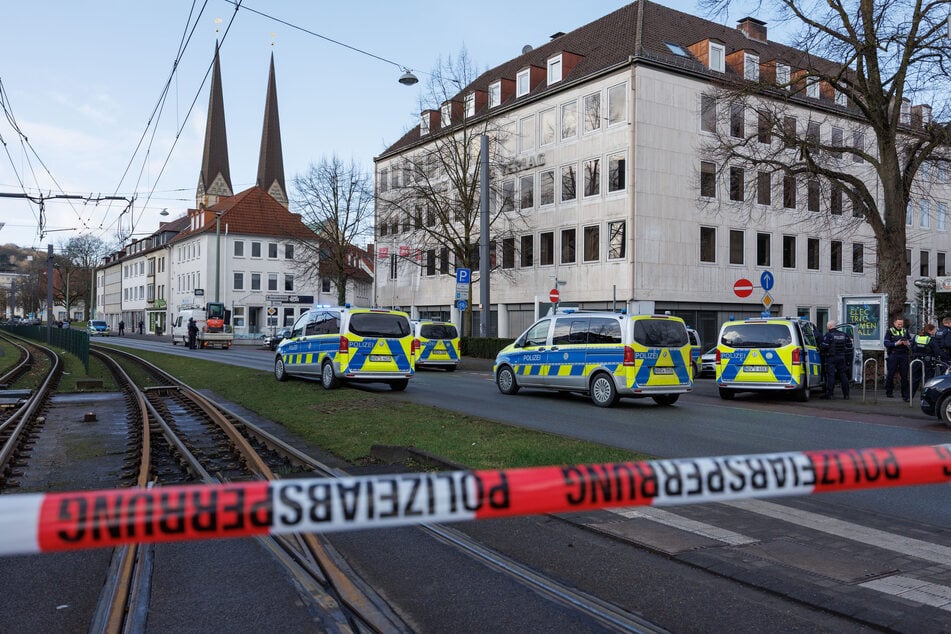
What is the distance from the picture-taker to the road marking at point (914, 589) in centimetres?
414

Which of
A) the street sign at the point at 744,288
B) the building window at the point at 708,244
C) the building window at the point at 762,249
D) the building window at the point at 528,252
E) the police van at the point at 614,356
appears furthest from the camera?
the building window at the point at 528,252

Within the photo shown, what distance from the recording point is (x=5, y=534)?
2.00 meters

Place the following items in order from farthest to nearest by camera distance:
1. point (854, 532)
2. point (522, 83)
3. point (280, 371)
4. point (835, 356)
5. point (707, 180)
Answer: point (522, 83) → point (707, 180) → point (280, 371) → point (835, 356) → point (854, 532)

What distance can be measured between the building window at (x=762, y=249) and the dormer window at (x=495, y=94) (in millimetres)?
15123

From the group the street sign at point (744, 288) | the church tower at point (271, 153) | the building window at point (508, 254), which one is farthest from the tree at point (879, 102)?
the church tower at point (271, 153)

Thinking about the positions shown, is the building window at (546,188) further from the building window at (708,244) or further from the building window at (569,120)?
the building window at (708,244)

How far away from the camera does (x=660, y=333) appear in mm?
15391

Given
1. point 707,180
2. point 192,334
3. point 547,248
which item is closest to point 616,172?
point 707,180

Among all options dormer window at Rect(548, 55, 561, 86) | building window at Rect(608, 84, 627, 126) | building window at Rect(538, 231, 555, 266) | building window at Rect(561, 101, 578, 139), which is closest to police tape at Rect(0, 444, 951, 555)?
building window at Rect(608, 84, 627, 126)

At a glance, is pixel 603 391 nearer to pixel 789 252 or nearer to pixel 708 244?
pixel 708 244

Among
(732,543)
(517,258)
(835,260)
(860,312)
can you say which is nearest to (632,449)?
(732,543)

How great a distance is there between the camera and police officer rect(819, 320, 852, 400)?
17219 millimetres

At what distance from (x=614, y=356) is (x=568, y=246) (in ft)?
75.5

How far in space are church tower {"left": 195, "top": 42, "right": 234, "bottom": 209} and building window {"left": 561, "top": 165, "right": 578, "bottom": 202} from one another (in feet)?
185
